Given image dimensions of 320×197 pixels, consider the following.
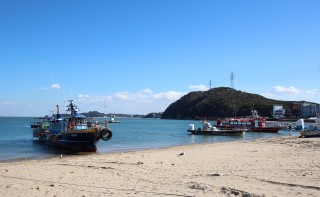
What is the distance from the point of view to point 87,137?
32688mm

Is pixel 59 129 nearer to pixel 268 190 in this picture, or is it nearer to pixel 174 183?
pixel 174 183

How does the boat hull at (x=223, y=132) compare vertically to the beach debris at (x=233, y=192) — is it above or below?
below

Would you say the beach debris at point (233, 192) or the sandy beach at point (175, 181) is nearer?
the beach debris at point (233, 192)

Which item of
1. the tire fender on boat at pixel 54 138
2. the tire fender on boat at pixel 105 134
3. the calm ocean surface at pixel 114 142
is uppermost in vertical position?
the tire fender on boat at pixel 105 134

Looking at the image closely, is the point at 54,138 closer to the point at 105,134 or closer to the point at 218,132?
the point at 105,134

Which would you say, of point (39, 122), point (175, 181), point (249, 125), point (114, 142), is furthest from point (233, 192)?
point (249, 125)

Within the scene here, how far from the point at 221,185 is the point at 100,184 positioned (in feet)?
13.6

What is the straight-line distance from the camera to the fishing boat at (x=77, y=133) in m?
32.7

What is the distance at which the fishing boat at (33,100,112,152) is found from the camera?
32.7 meters

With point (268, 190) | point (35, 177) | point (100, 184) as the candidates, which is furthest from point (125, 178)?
point (268, 190)

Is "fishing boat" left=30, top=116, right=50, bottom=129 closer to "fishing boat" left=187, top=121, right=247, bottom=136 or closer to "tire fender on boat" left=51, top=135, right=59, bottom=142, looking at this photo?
"tire fender on boat" left=51, top=135, right=59, bottom=142

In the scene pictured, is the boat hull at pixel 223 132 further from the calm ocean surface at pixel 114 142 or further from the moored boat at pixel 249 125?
the moored boat at pixel 249 125

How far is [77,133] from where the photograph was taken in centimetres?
3319

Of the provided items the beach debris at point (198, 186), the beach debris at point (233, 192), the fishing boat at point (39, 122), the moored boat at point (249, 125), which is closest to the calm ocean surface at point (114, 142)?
the fishing boat at point (39, 122)
